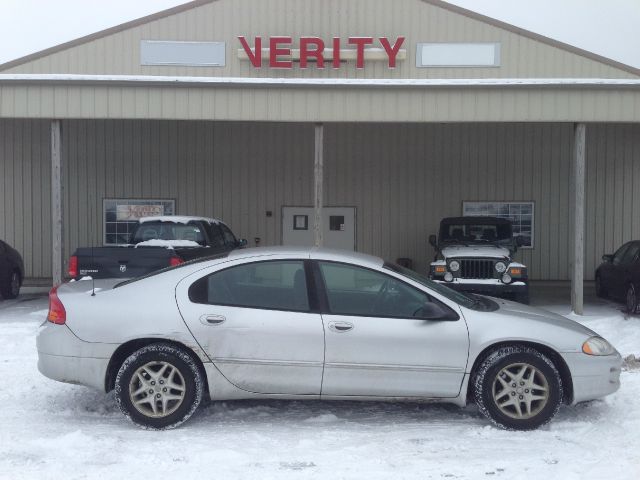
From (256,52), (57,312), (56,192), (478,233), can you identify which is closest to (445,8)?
(256,52)

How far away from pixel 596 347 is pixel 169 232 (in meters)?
7.54

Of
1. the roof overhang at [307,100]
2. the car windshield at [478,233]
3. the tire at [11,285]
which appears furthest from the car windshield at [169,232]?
the car windshield at [478,233]

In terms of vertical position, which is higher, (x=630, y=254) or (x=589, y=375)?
(x=630, y=254)

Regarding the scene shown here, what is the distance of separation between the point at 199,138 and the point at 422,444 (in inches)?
484

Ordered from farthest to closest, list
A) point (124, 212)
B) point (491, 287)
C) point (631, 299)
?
point (124, 212)
point (631, 299)
point (491, 287)

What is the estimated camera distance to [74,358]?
18.0ft

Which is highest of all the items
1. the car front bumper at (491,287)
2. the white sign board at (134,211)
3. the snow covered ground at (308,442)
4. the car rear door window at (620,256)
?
the white sign board at (134,211)

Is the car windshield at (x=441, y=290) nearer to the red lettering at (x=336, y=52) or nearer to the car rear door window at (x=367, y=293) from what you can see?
the car rear door window at (x=367, y=293)

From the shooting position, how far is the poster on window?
53.4 feet

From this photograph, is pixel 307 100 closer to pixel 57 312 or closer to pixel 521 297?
pixel 521 297

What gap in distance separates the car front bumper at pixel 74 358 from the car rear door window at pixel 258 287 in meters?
0.84

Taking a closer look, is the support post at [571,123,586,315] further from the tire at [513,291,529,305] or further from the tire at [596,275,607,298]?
the tire at [596,275,607,298]

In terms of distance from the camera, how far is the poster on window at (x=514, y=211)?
53.4 feet

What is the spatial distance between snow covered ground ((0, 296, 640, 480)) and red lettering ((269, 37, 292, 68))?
28.4 feet
